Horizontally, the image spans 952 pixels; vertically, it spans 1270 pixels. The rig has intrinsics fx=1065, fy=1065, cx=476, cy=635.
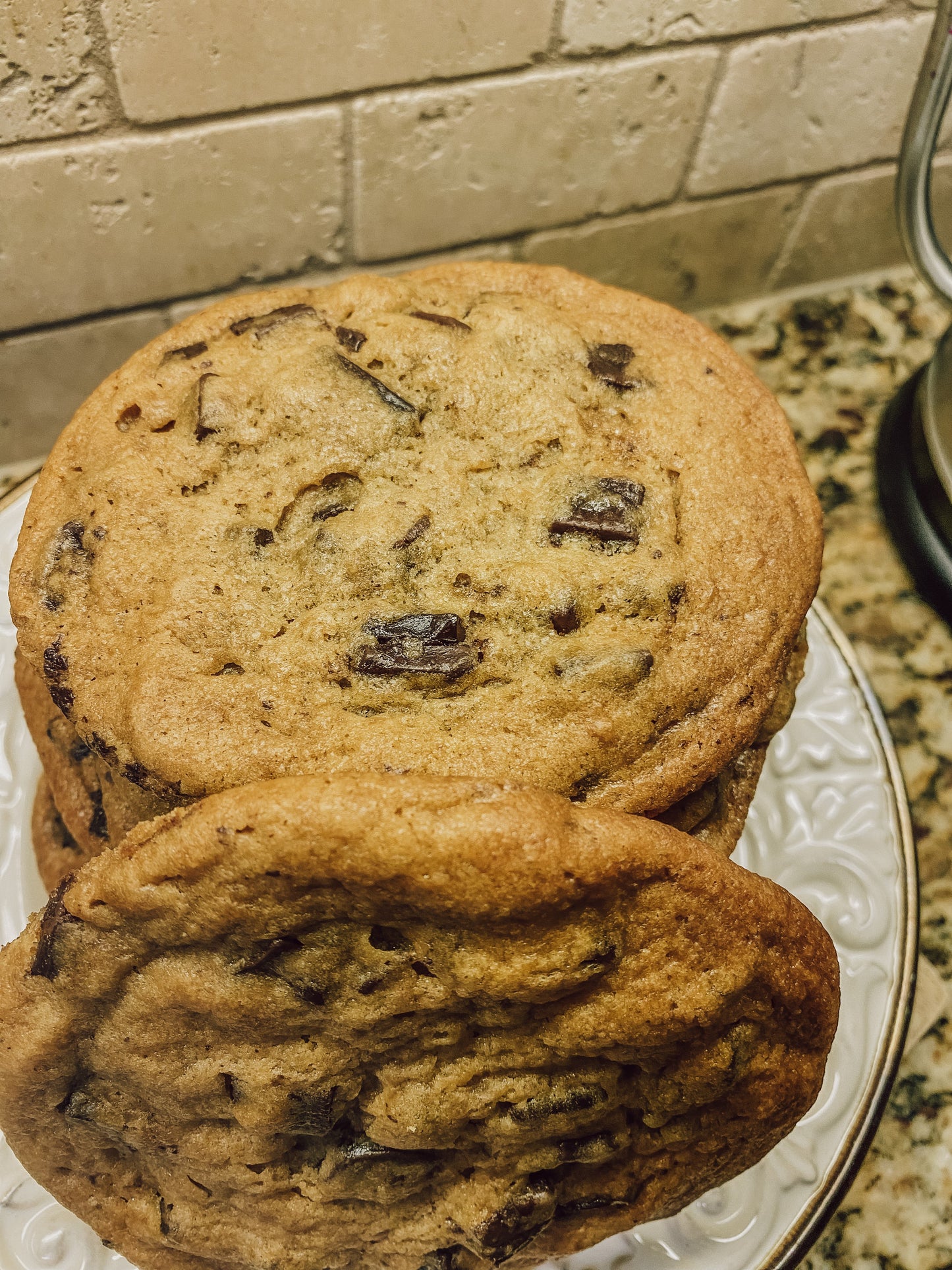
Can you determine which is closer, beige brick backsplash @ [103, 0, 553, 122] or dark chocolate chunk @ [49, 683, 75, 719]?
dark chocolate chunk @ [49, 683, 75, 719]

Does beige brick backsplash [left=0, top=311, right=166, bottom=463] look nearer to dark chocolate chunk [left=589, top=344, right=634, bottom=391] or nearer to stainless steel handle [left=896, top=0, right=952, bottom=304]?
dark chocolate chunk [left=589, top=344, right=634, bottom=391]

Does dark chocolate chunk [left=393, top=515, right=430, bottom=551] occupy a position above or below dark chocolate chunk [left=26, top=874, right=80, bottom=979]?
above

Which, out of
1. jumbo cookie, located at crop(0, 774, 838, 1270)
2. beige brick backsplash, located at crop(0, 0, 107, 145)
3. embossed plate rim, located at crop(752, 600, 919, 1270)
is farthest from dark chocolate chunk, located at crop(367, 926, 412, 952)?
beige brick backsplash, located at crop(0, 0, 107, 145)

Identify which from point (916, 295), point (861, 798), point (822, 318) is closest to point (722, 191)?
point (822, 318)

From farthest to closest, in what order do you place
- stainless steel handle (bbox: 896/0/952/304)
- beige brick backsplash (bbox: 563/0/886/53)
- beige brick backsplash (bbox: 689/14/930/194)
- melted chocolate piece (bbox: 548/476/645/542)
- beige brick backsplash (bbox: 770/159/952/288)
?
beige brick backsplash (bbox: 770/159/952/288), beige brick backsplash (bbox: 689/14/930/194), beige brick backsplash (bbox: 563/0/886/53), stainless steel handle (bbox: 896/0/952/304), melted chocolate piece (bbox: 548/476/645/542)

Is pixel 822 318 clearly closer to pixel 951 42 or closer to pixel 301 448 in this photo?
pixel 951 42

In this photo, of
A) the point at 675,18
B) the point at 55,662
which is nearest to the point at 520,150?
the point at 675,18

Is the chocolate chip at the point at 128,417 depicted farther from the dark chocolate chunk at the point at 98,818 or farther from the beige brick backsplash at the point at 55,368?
the beige brick backsplash at the point at 55,368
